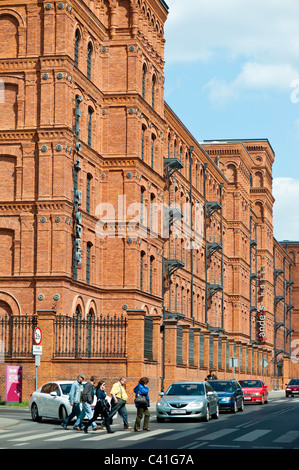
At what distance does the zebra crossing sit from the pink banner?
41.1 ft

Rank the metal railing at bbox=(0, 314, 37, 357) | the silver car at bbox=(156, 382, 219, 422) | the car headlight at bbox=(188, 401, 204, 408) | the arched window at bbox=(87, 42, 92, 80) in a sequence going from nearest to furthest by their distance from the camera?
the silver car at bbox=(156, 382, 219, 422)
the car headlight at bbox=(188, 401, 204, 408)
the metal railing at bbox=(0, 314, 37, 357)
the arched window at bbox=(87, 42, 92, 80)

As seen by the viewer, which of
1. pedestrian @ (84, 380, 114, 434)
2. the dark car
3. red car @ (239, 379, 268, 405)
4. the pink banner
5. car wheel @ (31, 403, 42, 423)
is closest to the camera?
pedestrian @ (84, 380, 114, 434)

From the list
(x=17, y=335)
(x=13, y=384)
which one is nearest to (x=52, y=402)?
(x=13, y=384)

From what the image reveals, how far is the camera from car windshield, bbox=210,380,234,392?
36.8 m

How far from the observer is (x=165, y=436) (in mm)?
22344

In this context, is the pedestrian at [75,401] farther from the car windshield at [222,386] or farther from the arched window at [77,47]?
the arched window at [77,47]

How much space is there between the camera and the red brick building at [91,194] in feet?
134

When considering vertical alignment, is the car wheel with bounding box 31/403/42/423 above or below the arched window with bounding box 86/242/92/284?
below

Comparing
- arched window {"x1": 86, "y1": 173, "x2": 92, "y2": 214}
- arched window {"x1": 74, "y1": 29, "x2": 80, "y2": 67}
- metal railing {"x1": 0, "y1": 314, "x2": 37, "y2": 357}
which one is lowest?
metal railing {"x1": 0, "y1": 314, "x2": 37, "y2": 357}

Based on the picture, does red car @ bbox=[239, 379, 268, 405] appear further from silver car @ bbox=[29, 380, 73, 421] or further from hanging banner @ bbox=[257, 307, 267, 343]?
hanging banner @ bbox=[257, 307, 267, 343]

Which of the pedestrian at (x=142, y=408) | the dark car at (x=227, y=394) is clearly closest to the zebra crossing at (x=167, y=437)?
the pedestrian at (x=142, y=408)

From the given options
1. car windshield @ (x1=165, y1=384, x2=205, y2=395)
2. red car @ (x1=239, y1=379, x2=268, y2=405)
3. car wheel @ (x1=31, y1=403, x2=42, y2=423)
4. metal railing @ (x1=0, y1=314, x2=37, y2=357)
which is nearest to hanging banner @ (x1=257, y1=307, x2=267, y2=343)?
red car @ (x1=239, y1=379, x2=268, y2=405)
